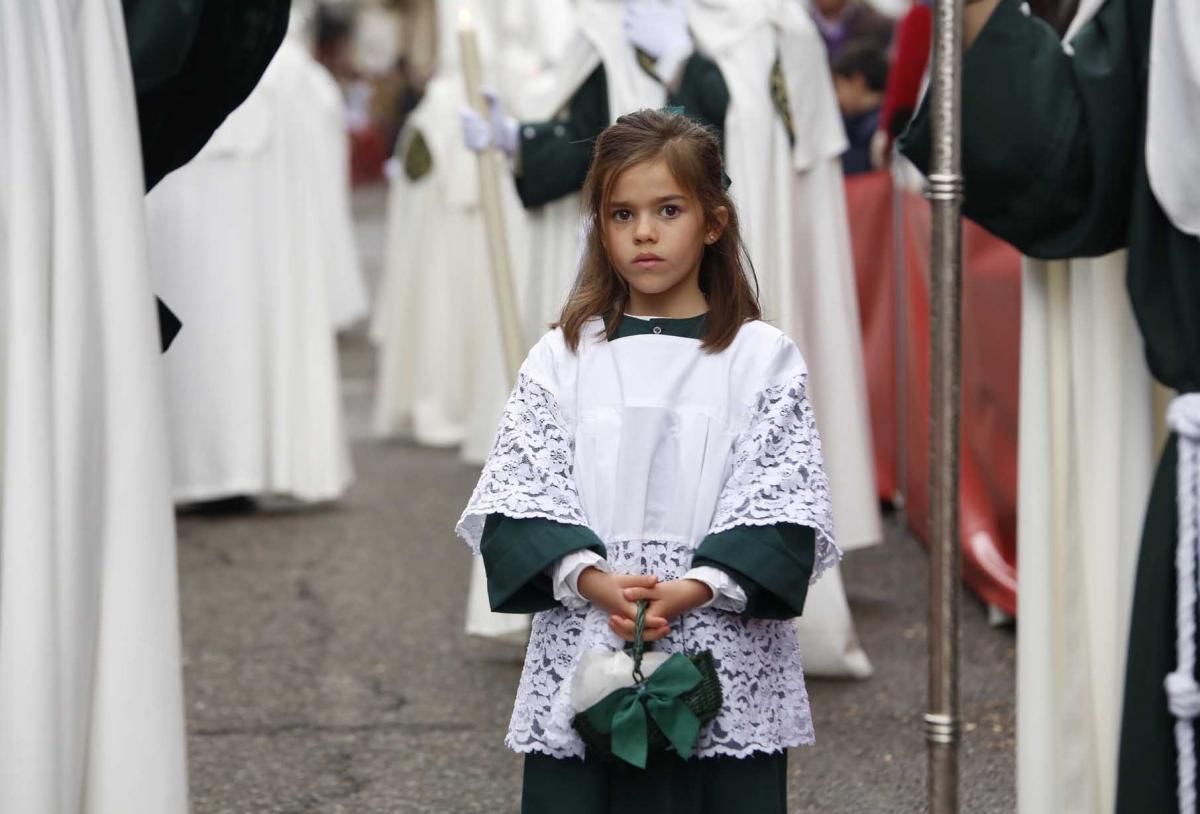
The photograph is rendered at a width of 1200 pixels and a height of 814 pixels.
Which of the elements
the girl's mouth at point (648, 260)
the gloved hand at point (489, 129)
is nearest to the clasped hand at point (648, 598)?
the girl's mouth at point (648, 260)

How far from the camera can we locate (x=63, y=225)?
3217 millimetres

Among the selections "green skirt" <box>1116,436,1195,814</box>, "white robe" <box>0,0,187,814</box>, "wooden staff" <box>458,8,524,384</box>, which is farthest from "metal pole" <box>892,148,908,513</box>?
"white robe" <box>0,0,187,814</box>

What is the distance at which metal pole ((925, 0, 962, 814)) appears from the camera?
2.79 meters

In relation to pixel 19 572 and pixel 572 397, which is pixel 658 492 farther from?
pixel 19 572

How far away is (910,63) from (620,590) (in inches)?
180

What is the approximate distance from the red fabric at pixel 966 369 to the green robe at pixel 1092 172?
241 cm

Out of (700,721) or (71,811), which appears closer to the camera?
(700,721)

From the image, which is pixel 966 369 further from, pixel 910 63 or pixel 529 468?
pixel 529 468

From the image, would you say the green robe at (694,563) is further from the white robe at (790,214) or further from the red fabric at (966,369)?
the red fabric at (966,369)

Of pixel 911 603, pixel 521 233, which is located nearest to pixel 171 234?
pixel 521 233

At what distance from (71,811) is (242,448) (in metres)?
5.03

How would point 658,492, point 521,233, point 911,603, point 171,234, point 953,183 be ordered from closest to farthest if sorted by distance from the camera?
1. point 953,183
2. point 658,492
3. point 911,603
4. point 171,234
5. point 521,233

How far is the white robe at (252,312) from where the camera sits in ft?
26.4

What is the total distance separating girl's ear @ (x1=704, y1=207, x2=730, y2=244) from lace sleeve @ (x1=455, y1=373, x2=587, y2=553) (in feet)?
1.16
